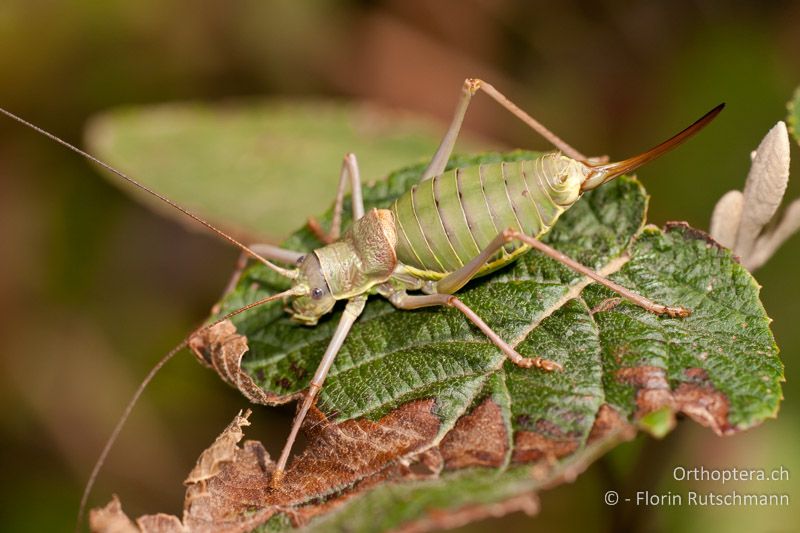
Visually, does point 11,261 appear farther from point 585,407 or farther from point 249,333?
point 585,407

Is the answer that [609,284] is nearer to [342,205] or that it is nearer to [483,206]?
[483,206]

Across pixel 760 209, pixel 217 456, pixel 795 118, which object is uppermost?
pixel 795 118

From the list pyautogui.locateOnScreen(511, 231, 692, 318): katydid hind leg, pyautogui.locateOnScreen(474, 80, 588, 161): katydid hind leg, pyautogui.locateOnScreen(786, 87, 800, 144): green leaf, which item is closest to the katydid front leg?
pyautogui.locateOnScreen(511, 231, 692, 318): katydid hind leg

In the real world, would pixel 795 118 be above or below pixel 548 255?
above

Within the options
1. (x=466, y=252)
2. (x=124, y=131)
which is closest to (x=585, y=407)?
(x=466, y=252)

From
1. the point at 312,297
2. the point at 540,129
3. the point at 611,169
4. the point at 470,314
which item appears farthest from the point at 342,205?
the point at 611,169

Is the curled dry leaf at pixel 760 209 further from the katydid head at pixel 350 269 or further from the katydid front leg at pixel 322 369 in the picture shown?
the katydid front leg at pixel 322 369
